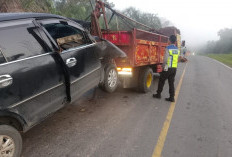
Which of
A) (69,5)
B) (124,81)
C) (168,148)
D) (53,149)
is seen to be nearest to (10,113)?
(53,149)

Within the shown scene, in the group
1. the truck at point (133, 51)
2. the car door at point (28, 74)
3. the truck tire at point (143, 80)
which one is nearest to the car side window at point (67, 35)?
the car door at point (28, 74)

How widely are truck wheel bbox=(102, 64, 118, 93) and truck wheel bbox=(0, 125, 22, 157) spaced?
2.52 meters

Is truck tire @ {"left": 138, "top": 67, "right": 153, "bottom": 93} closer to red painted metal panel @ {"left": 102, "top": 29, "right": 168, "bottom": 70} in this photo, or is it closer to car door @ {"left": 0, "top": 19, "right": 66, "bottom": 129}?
red painted metal panel @ {"left": 102, "top": 29, "right": 168, "bottom": 70}

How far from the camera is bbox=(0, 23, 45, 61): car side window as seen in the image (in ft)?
7.58

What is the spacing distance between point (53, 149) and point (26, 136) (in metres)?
0.70

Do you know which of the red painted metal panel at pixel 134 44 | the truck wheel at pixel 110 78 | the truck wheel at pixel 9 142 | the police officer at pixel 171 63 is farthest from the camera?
the police officer at pixel 171 63

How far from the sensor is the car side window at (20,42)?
231 cm

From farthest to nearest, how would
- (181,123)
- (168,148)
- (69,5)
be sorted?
(69,5), (181,123), (168,148)

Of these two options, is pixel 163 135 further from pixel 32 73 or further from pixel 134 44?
pixel 134 44

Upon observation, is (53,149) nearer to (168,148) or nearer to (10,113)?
(10,113)

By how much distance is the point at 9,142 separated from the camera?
2.29 m

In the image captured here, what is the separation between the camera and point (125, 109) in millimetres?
4680

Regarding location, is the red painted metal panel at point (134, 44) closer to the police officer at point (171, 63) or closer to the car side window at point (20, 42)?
the police officer at point (171, 63)

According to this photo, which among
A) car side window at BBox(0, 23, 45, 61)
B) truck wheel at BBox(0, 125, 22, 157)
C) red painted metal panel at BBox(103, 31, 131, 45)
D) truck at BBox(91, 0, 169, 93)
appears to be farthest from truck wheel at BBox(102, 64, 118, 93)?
truck wheel at BBox(0, 125, 22, 157)
